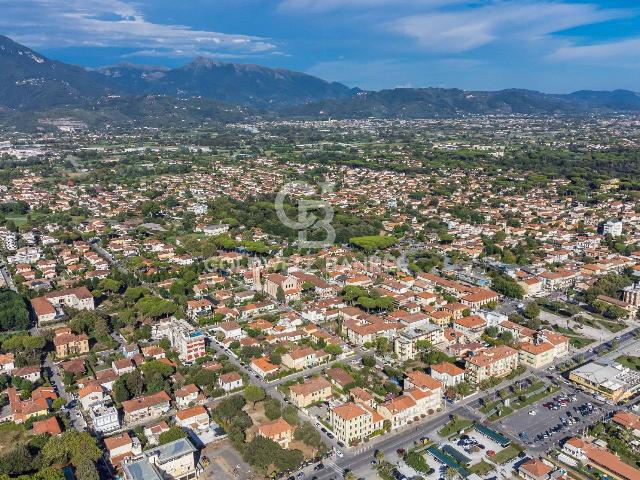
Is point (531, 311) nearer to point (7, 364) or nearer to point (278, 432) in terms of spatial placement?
point (278, 432)

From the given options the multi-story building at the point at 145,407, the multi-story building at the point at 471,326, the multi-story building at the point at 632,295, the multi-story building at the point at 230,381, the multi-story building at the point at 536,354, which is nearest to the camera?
the multi-story building at the point at 145,407

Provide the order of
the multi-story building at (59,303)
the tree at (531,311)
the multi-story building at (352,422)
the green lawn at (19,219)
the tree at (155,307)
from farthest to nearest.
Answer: the green lawn at (19,219) → the multi-story building at (59,303) → the tree at (531,311) → the tree at (155,307) → the multi-story building at (352,422)

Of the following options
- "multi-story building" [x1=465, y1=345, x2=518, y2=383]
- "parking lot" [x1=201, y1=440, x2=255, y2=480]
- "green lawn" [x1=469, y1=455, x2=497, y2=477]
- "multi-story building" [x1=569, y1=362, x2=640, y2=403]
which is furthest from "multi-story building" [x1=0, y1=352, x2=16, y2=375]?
"multi-story building" [x1=569, y1=362, x2=640, y2=403]

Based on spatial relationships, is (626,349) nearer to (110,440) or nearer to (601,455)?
(601,455)

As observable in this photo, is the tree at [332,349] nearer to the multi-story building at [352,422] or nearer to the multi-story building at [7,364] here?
the multi-story building at [352,422]

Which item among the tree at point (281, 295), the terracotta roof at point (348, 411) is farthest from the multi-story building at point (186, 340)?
the terracotta roof at point (348, 411)

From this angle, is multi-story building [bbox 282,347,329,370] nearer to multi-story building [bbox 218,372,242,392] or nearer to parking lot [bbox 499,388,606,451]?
multi-story building [bbox 218,372,242,392]
